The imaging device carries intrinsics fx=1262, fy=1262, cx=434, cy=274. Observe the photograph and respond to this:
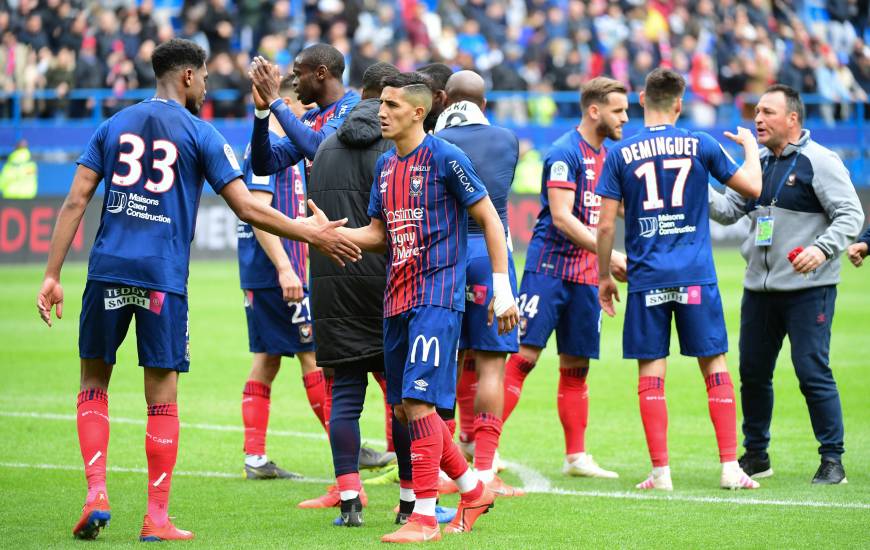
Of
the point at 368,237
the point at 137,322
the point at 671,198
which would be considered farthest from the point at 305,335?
the point at 671,198

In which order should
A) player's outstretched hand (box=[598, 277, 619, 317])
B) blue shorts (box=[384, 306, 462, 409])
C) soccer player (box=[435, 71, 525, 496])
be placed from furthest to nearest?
player's outstretched hand (box=[598, 277, 619, 317]) → soccer player (box=[435, 71, 525, 496]) → blue shorts (box=[384, 306, 462, 409])

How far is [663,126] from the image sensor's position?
26.0 ft

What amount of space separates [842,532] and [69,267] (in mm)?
18948

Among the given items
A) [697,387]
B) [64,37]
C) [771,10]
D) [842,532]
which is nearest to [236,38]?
[64,37]

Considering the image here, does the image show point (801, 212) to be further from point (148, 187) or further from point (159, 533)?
point (159, 533)

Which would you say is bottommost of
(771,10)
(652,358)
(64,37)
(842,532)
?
(842,532)

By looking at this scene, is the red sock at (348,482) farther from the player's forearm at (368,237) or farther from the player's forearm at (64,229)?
the player's forearm at (64,229)

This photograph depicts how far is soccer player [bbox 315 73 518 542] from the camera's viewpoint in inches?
250

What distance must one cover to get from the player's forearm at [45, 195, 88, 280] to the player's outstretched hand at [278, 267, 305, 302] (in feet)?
5.99

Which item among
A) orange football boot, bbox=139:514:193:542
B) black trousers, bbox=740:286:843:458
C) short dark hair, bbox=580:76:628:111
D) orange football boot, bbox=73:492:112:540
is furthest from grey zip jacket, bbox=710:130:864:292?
orange football boot, bbox=73:492:112:540

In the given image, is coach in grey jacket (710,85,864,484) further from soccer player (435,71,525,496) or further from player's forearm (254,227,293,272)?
player's forearm (254,227,293,272)

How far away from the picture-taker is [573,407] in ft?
28.3

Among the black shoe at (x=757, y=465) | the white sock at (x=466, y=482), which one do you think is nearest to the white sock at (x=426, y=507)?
the white sock at (x=466, y=482)

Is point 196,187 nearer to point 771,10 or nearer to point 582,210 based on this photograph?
point 582,210
